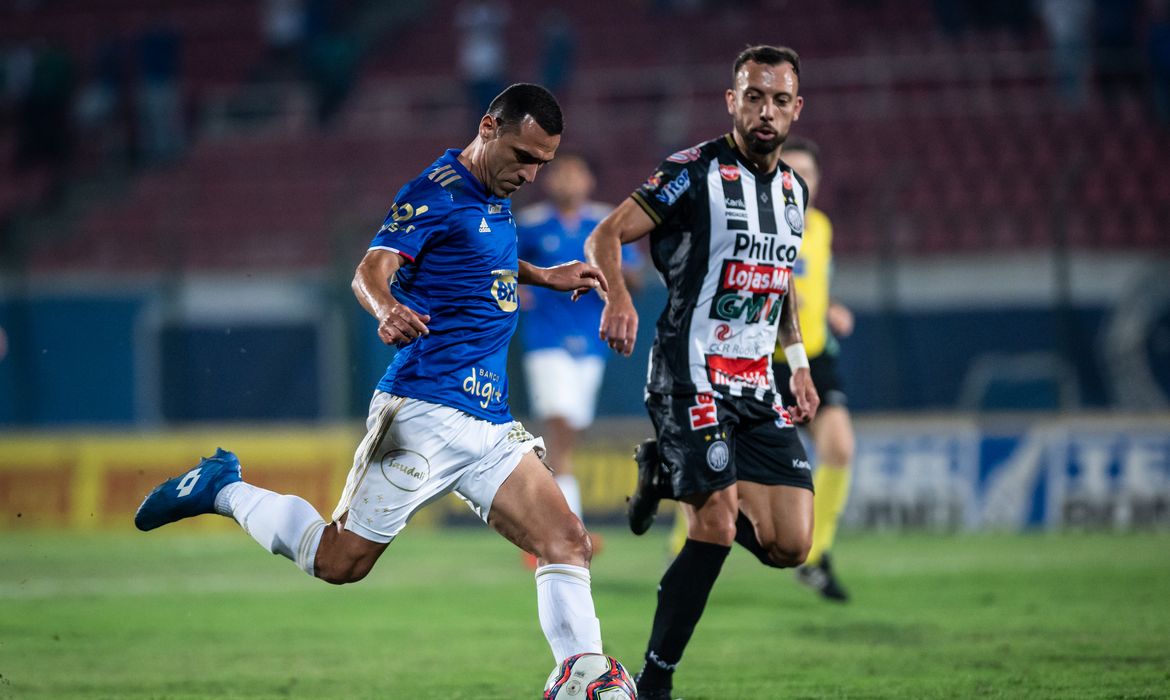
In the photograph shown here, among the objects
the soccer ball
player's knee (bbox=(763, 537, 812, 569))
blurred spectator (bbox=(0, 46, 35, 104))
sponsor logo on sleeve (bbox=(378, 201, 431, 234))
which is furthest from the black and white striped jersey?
blurred spectator (bbox=(0, 46, 35, 104))

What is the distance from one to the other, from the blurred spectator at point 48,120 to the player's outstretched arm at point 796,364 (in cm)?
1835

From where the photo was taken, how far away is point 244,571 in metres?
10.9

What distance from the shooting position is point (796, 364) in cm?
614

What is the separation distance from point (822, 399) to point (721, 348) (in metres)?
2.95

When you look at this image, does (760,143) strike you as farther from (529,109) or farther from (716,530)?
(716,530)

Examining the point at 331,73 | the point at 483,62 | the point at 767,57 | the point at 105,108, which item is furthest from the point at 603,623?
the point at 105,108

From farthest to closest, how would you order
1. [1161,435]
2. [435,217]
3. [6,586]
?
[1161,435]
[6,586]
[435,217]

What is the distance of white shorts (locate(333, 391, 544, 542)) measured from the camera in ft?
16.9

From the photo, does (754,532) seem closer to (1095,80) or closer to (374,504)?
(374,504)

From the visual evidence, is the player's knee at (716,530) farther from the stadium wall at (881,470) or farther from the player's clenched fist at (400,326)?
the stadium wall at (881,470)

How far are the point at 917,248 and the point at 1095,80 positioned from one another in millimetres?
4398

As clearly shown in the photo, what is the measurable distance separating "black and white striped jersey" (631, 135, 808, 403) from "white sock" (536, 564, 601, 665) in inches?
40.8

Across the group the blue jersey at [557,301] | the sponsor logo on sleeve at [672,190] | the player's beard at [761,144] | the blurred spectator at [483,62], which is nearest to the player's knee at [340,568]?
the sponsor logo on sleeve at [672,190]

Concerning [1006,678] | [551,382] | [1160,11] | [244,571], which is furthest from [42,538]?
[1160,11]
